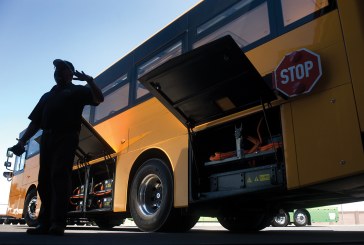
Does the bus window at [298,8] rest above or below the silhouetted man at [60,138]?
above

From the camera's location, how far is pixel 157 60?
5641 mm

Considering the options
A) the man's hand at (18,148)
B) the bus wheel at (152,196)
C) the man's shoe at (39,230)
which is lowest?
the man's shoe at (39,230)

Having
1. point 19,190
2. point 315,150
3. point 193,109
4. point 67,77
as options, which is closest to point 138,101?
point 193,109

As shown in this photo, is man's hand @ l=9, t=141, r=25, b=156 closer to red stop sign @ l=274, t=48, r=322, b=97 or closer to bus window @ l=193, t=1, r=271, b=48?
bus window @ l=193, t=1, r=271, b=48

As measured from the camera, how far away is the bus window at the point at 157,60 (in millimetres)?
5301

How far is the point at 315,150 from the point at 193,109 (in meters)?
1.72

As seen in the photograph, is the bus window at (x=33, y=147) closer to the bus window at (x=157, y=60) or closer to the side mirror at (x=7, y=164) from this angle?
the side mirror at (x=7, y=164)

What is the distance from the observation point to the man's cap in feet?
12.3

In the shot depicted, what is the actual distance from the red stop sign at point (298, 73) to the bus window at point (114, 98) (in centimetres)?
311

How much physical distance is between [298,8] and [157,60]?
2483mm

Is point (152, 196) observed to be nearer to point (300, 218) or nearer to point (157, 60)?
point (157, 60)

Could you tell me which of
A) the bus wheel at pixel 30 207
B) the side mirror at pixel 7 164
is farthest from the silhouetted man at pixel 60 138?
the side mirror at pixel 7 164

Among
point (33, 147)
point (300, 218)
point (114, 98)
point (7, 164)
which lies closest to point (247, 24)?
point (114, 98)

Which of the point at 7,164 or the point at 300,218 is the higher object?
the point at 7,164
